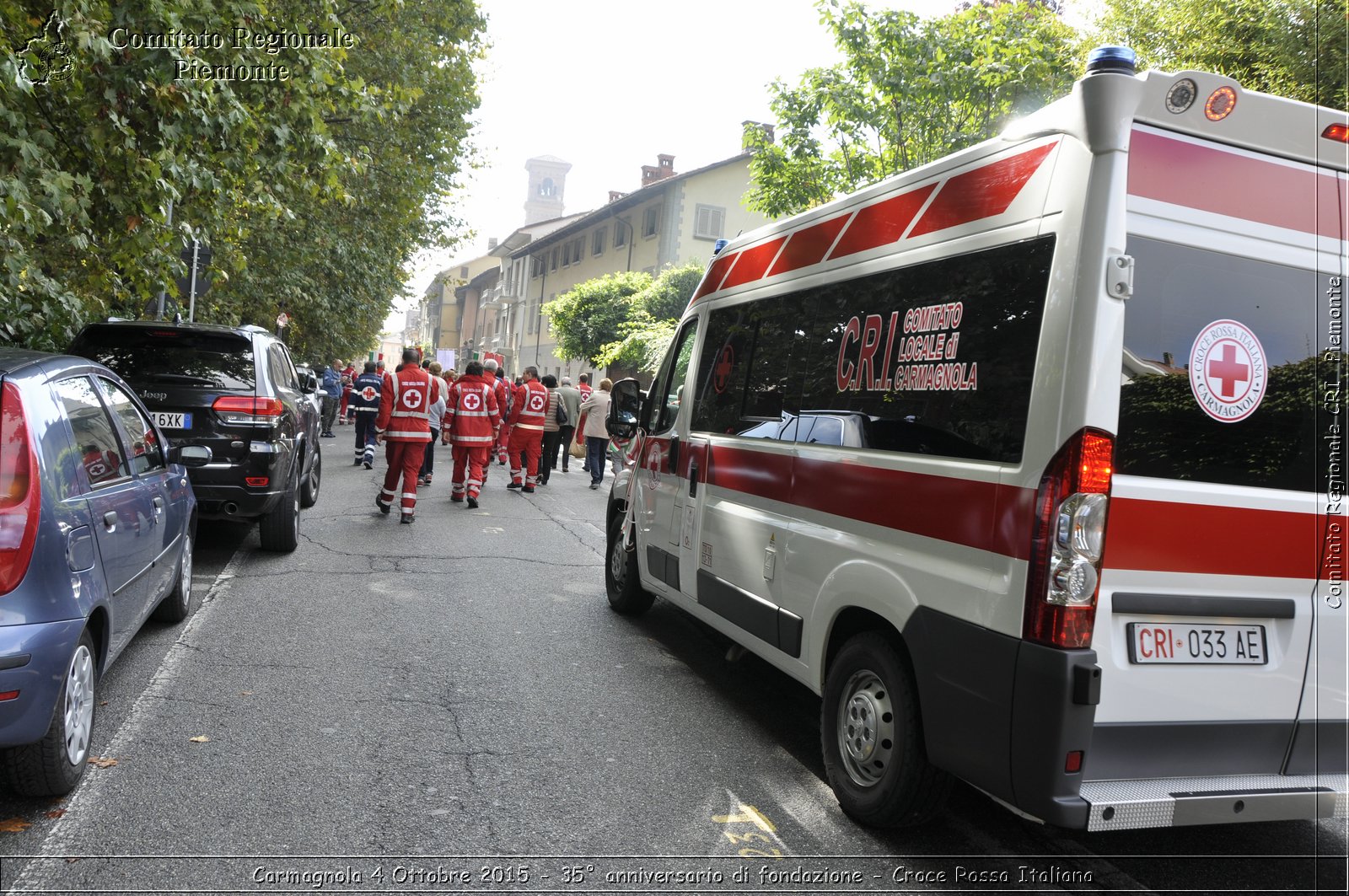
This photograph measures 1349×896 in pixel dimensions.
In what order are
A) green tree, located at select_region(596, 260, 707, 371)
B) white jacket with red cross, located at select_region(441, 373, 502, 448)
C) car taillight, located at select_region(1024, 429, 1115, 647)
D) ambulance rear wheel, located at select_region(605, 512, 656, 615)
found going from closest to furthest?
car taillight, located at select_region(1024, 429, 1115, 647), ambulance rear wheel, located at select_region(605, 512, 656, 615), white jacket with red cross, located at select_region(441, 373, 502, 448), green tree, located at select_region(596, 260, 707, 371)

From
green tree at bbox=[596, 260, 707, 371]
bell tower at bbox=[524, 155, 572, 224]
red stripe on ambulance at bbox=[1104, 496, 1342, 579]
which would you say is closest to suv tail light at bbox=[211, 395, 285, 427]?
red stripe on ambulance at bbox=[1104, 496, 1342, 579]

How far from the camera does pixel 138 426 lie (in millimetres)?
5336

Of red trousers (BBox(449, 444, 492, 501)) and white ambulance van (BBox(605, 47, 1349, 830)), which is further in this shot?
red trousers (BBox(449, 444, 492, 501))

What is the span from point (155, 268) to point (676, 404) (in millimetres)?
5001

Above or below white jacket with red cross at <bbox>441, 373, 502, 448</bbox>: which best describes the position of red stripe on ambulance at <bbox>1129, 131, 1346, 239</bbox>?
above

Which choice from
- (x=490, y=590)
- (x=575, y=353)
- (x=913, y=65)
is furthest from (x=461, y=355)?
(x=490, y=590)

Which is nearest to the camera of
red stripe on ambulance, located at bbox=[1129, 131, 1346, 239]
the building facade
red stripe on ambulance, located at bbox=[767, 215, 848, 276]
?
red stripe on ambulance, located at bbox=[1129, 131, 1346, 239]

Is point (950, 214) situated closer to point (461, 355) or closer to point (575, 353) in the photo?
A: point (575, 353)

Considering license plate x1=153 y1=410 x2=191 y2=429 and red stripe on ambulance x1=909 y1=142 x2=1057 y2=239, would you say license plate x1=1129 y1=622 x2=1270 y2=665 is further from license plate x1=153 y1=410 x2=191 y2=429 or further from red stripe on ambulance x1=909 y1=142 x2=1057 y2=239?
license plate x1=153 y1=410 x2=191 y2=429

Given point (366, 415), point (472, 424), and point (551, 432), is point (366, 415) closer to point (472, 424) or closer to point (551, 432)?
point (551, 432)

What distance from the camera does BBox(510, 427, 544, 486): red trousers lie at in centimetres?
1509

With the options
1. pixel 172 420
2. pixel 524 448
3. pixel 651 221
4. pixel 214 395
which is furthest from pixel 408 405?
pixel 651 221

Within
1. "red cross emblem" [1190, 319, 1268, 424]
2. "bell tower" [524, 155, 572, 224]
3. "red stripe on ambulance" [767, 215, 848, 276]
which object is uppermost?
"bell tower" [524, 155, 572, 224]

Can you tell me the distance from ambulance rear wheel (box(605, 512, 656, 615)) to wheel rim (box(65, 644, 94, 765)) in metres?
3.53
